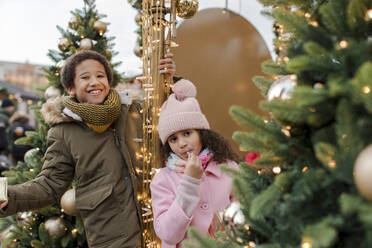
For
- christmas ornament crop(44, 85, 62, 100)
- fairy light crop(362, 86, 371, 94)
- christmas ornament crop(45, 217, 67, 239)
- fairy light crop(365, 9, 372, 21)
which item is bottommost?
christmas ornament crop(45, 217, 67, 239)

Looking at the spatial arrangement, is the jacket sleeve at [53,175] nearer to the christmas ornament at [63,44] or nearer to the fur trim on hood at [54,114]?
the fur trim on hood at [54,114]

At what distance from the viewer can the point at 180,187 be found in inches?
50.6

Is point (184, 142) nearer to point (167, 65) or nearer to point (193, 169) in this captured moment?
point (193, 169)

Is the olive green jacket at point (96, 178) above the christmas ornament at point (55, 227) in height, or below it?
above

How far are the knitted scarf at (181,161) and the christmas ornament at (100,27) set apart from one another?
5.26ft

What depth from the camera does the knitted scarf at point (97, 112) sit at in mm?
1683

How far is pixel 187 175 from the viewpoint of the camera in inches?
50.7

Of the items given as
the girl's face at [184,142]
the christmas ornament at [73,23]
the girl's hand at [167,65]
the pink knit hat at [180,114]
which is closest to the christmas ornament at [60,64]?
the christmas ornament at [73,23]

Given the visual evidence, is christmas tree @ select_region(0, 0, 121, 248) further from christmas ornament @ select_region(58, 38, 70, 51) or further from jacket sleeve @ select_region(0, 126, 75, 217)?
jacket sleeve @ select_region(0, 126, 75, 217)

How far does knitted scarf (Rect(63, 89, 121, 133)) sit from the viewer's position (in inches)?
66.2

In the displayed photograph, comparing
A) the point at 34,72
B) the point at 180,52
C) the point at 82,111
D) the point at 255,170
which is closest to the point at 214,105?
the point at 180,52

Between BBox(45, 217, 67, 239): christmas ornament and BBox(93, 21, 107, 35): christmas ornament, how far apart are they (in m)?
1.46

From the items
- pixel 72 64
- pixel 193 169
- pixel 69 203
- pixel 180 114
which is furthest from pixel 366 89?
pixel 69 203

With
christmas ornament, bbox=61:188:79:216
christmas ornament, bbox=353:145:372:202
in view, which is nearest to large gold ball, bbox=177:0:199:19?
christmas ornament, bbox=61:188:79:216
